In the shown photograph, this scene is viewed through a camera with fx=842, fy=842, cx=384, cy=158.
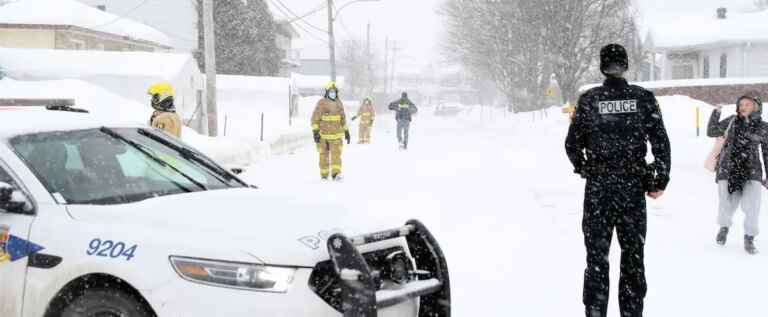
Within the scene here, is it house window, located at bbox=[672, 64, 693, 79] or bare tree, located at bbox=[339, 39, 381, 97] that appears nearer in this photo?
house window, located at bbox=[672, 64, 693, 79]

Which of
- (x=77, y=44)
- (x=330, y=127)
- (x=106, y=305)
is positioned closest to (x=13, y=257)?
(x=106, y=305)

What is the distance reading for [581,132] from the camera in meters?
5.18

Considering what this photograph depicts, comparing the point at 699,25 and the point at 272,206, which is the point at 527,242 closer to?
the point at 272,206

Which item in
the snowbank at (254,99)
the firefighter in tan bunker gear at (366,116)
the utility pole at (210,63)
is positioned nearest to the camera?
the utility pole at (210,63)

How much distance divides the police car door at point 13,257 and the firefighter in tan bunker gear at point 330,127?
10479mm

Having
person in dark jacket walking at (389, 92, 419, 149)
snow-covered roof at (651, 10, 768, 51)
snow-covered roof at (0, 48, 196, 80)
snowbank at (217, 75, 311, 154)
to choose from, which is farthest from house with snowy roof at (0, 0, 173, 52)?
snow-covered roof at (651, 10, 768, 51)

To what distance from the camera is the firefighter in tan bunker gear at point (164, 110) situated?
9.32m

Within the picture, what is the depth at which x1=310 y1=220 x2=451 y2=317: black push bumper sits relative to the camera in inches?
145

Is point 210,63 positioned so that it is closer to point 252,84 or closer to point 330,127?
point 330,127

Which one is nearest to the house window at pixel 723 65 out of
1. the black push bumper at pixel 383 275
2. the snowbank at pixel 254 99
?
the snowbank at pixel 254 99

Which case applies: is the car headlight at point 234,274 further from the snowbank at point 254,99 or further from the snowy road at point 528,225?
the snowbank at point 254,99

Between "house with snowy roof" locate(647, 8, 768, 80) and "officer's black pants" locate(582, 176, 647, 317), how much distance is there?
3513 cm

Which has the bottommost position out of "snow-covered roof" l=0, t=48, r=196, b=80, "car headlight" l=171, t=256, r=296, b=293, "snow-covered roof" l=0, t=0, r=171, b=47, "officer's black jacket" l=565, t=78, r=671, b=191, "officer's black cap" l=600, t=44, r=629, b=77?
"car headlight" l=171, t=256, r=296, b=293

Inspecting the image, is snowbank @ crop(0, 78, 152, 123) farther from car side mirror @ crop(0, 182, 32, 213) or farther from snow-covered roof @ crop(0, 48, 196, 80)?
car side mirror @ crop(0, 182, 32, 213)
